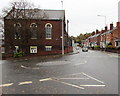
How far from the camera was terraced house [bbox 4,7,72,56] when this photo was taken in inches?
1110

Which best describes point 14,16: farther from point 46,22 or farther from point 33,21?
→ point 46,22

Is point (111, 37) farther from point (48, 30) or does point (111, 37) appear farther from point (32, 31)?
point (32, 31)

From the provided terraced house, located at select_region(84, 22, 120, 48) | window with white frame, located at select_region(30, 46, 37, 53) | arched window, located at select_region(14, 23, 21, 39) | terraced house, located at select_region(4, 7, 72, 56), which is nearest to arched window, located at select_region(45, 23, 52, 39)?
terraced house, located at select_region(4, 7, 72, 56)

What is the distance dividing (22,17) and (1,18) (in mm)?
3773

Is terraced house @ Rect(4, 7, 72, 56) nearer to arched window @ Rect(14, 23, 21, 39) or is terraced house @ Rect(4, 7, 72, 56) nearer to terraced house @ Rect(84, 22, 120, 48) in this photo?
arched window @ Rect(14, 23, 21, 39)

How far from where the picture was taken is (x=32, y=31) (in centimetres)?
3070

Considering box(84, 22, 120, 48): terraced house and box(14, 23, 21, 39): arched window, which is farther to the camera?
box(84, 22, 120, 48): terraced house

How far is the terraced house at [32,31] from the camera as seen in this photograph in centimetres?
2819

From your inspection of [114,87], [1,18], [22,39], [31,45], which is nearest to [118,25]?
[31,45]

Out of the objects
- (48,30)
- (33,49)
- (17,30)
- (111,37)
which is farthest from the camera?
(111,37)

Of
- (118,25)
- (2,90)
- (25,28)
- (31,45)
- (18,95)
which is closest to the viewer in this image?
(18,95)

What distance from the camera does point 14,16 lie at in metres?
28.9

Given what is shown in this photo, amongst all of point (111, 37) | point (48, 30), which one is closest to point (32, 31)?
point (48, 30)

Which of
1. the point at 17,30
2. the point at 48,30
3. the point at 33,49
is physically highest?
the point at 48,30
